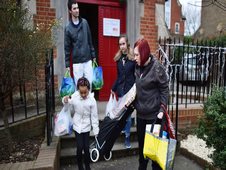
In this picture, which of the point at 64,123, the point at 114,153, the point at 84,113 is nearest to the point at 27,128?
the point at 64,123

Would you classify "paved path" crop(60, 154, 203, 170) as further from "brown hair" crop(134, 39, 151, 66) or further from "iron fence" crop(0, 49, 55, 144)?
"brown hair" crop(134, 39, 151, 66)

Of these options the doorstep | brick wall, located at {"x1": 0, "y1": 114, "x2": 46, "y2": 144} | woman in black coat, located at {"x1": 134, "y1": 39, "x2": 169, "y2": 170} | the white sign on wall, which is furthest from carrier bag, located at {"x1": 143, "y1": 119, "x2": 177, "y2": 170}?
the white sign on wall

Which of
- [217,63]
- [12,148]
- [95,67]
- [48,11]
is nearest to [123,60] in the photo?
[95,67]

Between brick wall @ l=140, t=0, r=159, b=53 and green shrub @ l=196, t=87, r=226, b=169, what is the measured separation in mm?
3509

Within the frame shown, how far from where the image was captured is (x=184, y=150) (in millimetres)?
4480

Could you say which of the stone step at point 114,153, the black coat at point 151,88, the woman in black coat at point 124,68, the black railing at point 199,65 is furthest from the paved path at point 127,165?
the black railing at point 199,65

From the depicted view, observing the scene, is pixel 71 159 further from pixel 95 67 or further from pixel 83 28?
pixel 83 28

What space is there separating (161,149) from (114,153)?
161cm

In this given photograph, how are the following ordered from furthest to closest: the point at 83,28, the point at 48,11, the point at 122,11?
the point at 122,11 → the point at 48,11 → the point at 83,28

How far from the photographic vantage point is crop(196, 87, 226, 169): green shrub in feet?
10.0

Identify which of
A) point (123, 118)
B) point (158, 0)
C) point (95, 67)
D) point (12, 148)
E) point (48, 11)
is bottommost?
point (12, 148)

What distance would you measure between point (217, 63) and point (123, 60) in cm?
423

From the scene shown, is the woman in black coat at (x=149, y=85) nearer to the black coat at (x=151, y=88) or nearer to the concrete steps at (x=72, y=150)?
the black coat at (x=151, y=88)

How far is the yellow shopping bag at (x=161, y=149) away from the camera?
9.09ft
